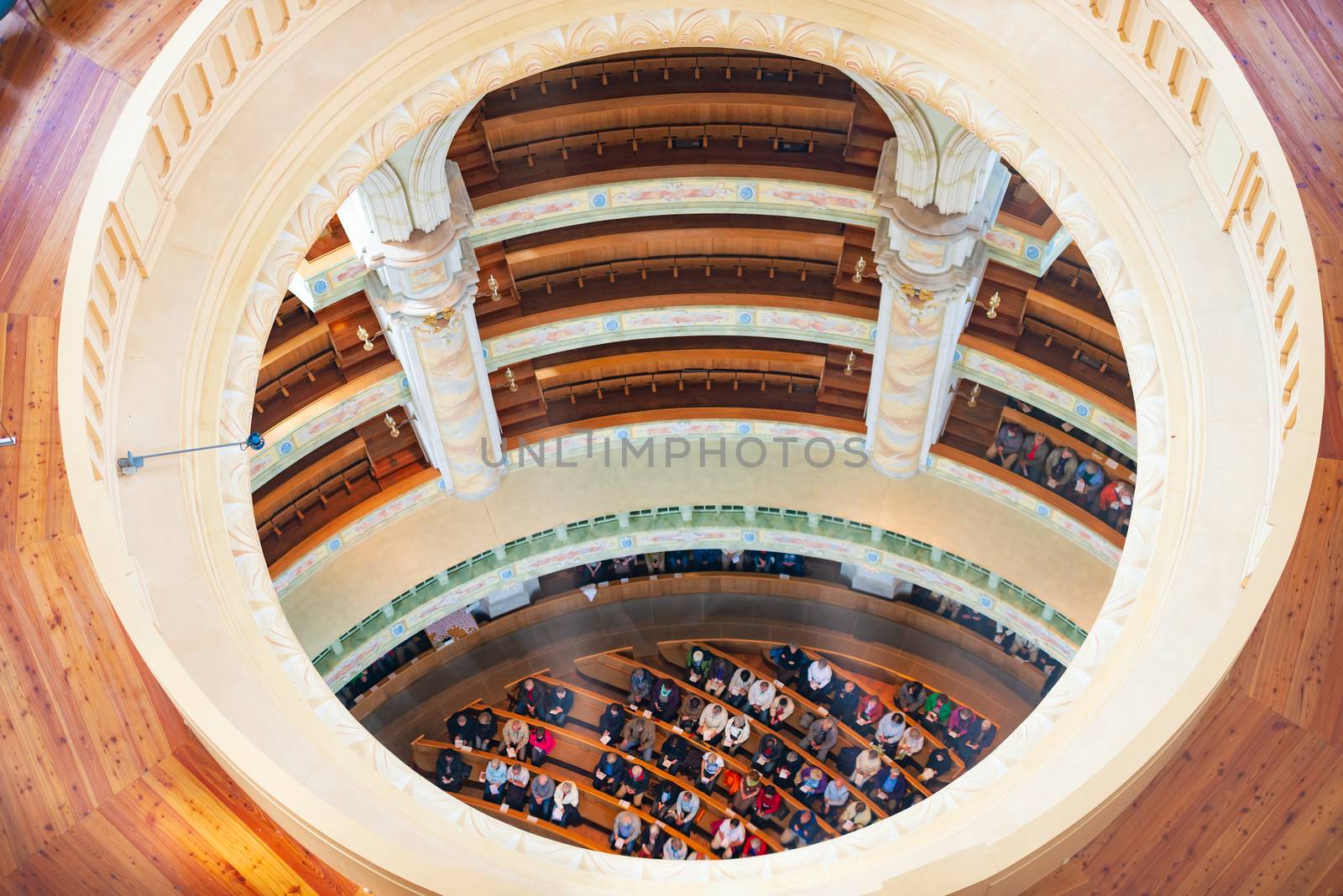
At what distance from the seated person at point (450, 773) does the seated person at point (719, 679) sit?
4733 millimetres

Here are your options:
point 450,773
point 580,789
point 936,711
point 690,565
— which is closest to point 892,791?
point 936,711

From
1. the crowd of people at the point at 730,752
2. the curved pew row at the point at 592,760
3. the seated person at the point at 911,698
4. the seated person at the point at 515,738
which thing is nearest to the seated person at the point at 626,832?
the crowd of people at the point at 730,752

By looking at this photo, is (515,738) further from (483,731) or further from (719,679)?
(719,679)

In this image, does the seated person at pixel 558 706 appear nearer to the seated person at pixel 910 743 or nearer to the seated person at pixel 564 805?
the seated person at pixel 564 805

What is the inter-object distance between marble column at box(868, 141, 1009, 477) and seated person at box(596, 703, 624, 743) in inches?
276

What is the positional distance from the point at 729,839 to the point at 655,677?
11.3 ft

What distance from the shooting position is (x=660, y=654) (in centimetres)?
2258

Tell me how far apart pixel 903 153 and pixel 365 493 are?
10738 millimetres

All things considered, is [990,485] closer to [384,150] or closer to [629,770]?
[629,770]

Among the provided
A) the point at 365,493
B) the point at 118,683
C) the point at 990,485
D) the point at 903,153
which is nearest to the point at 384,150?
the point at 118,683

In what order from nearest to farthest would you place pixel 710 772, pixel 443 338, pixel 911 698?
pixel 443 338 → pixel 710 772 → pixel 911 698

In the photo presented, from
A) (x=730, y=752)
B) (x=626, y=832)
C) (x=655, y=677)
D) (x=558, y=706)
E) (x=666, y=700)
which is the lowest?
(x=626, y=832)

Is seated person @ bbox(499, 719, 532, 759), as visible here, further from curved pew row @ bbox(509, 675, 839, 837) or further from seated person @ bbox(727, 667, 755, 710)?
seated person @ bbox(727, 667, 755, 710)

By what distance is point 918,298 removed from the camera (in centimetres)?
1698
